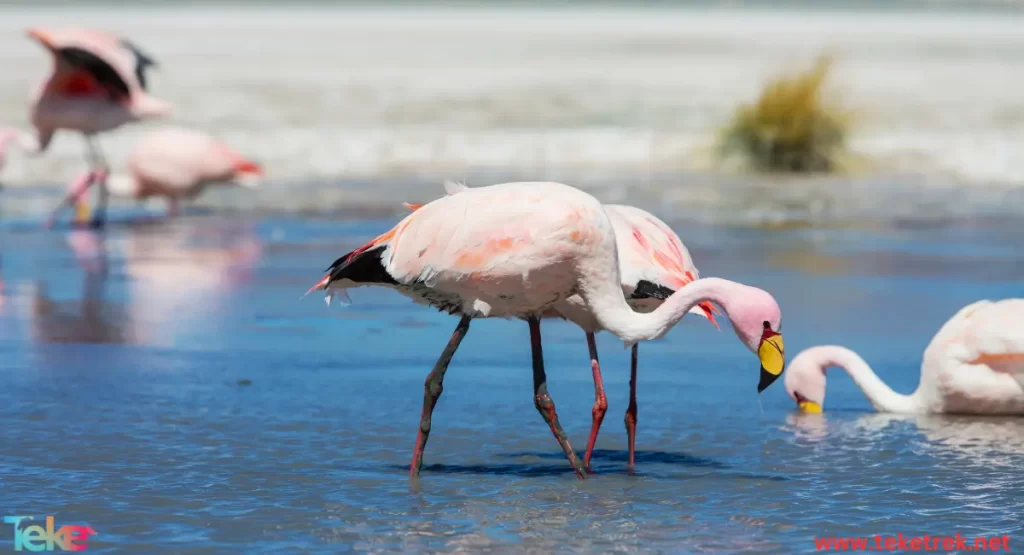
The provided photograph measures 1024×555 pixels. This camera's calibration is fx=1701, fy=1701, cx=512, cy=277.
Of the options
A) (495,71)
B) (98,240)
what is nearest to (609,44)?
(495,71)

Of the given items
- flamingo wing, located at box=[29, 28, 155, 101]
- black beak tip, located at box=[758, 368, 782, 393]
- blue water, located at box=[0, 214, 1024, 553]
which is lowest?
blue water, located at box=[0, 214, 1024, 553]

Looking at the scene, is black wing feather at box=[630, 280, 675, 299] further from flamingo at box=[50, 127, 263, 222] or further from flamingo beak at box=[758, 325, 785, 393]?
flamingo at box=[50, 127, 263, 222]

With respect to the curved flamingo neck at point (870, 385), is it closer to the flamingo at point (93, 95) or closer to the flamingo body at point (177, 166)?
the flamingo body at point (177, 166)

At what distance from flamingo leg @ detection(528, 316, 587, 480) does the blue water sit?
0.25 feet

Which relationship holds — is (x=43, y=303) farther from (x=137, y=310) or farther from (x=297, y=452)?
(x=297, y=452)

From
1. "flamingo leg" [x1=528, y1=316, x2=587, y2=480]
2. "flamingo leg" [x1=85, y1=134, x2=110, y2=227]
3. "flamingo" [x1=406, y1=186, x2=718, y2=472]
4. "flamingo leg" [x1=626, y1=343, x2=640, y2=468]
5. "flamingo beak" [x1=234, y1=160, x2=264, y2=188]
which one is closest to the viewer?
"flamingo leg" [x1=528, y1=316, x2=587, y2=480]

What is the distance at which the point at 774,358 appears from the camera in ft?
17.0

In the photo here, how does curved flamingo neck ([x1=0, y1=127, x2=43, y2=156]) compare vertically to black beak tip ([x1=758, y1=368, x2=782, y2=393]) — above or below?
above

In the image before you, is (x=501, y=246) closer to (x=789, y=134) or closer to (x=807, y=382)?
(x=807, y=382)

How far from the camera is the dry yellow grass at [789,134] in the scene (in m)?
18.1

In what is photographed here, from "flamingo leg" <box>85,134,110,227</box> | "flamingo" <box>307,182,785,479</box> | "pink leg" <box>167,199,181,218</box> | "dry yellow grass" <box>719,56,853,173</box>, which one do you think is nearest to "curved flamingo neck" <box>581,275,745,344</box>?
"flamingo" <box>307,182,785,479</box>

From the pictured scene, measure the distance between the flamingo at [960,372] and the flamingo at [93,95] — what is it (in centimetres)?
883

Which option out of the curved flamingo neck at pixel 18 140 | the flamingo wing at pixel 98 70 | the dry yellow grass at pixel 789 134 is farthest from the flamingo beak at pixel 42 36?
the dry yellow grass at pixel 789 134

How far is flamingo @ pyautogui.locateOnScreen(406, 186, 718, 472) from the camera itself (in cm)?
570
